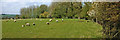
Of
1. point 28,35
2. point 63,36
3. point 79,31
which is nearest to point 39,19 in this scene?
point 28,35

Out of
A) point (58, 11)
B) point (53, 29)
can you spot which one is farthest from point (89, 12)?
point (53, 29)

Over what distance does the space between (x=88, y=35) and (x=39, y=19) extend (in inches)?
32.4

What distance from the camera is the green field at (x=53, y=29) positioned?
191cm

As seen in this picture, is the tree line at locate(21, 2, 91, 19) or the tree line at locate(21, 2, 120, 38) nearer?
the tree line at locate(21, 2, 120, 38)

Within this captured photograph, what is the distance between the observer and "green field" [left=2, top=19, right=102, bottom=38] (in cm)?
191

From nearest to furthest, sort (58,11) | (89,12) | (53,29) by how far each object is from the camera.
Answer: (89,12)
(58,11)
(53,29)

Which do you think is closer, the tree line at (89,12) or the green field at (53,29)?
the tree line at (89,12)

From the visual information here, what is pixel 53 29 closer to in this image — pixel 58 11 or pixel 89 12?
pixel 58 11

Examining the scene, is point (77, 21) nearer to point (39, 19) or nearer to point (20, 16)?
point (39, 19)

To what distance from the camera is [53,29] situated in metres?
2.08

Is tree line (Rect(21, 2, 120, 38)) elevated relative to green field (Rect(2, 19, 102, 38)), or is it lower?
elevated

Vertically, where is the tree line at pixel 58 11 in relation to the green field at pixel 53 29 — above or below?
above

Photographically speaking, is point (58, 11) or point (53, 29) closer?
point (58, 11)

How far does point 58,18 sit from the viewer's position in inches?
74.4
